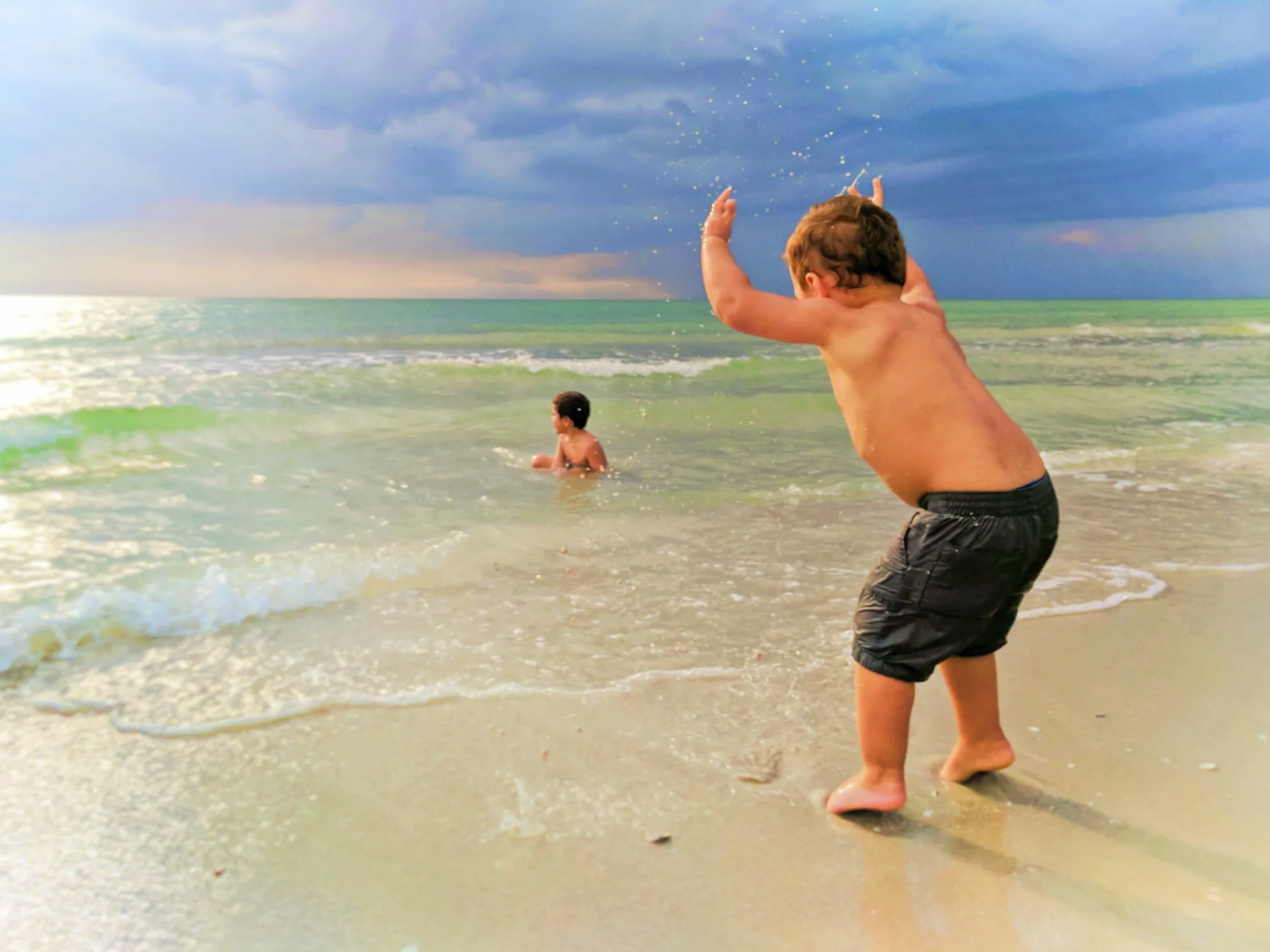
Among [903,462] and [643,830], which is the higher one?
[903,462]

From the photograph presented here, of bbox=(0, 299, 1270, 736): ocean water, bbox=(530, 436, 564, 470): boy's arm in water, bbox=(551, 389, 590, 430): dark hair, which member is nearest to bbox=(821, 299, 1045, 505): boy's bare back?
bbox=(0, 299, 1270, 736): ocean water

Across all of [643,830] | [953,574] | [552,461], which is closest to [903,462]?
[953,574]

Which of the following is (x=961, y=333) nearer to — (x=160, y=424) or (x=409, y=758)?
(x=160, y=424)

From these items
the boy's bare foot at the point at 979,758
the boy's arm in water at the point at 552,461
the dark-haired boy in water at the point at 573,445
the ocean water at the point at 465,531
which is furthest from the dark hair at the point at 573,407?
the boy's bare foot at the point at 979,758

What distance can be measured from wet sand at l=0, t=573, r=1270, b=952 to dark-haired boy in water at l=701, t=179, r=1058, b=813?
232 mm

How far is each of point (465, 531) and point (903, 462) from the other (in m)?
2.68

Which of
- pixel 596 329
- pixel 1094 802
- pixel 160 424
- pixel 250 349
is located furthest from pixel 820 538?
pixel 596 329

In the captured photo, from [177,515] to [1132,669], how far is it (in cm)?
404

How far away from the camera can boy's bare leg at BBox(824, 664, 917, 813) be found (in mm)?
1819

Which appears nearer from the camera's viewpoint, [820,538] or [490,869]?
[490,869]

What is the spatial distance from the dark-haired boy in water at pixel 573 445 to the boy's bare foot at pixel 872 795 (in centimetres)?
402

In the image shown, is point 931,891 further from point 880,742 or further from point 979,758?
point 979,758

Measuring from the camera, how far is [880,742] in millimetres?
1825

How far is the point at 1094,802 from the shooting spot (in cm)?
192
